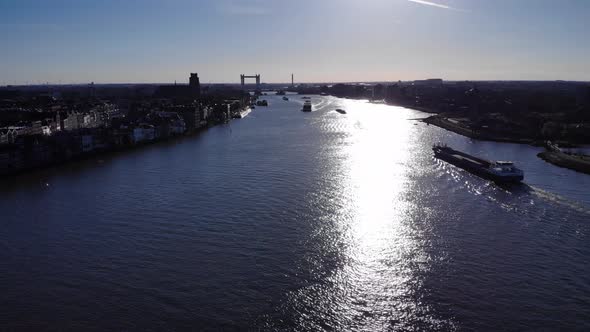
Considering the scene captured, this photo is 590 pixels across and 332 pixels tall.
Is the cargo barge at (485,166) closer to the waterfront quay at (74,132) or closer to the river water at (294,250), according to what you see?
the river water at (294,250)

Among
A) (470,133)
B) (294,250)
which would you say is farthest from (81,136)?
(470,133)

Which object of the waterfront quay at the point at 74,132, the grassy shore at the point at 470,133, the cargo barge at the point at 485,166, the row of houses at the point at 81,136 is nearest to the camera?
the cargo barge at the point at 485,166

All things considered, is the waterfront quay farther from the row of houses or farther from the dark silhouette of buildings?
the dark silhouette of buildings

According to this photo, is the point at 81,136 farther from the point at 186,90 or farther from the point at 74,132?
the point at 186,90

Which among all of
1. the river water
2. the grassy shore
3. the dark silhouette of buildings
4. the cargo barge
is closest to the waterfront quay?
the river water

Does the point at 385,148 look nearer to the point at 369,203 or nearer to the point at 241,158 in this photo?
the point at 241,158

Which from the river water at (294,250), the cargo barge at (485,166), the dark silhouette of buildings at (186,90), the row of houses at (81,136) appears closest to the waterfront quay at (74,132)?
the row of houses at (81,136)
